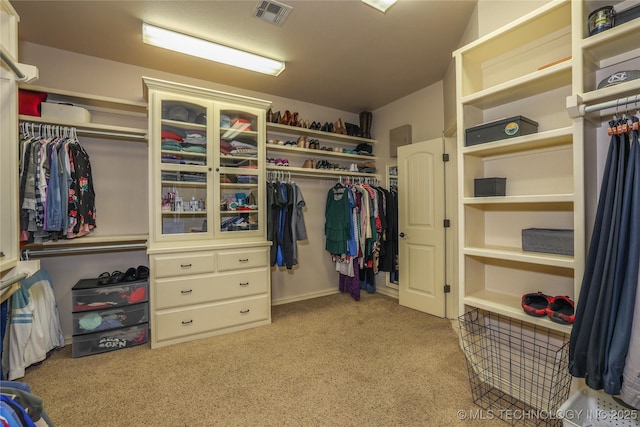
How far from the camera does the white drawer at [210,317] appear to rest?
244cm

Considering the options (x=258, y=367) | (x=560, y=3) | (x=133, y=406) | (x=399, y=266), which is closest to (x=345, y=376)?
(x=258, y=367)

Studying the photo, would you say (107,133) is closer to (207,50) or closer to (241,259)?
Result: (207,50)

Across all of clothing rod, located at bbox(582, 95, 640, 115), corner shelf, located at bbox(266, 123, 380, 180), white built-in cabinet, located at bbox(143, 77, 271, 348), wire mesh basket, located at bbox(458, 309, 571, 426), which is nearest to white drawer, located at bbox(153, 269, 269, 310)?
white built-in cabinet, located at bbox(143, 77, 271, 348)

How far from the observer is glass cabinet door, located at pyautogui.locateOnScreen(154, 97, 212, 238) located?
2.57m

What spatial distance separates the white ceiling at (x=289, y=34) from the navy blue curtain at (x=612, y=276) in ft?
5.27

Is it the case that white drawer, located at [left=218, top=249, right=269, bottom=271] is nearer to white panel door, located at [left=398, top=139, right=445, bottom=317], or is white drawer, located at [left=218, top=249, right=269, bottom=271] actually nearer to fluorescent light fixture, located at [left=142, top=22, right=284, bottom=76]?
white panel door, located at [left=398, top=139, right=445, bottom=317]

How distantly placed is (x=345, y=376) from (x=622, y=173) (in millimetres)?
1872

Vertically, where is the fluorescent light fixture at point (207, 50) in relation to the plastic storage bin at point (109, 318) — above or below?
above

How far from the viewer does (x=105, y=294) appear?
2.36m

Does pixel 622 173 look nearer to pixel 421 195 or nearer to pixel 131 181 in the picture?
pixel 421 195

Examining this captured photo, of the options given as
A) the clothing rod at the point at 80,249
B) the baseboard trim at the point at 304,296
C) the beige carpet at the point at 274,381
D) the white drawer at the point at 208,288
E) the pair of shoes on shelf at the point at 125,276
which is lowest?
the beige carpet at the point at 274,381

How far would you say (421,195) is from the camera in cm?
326

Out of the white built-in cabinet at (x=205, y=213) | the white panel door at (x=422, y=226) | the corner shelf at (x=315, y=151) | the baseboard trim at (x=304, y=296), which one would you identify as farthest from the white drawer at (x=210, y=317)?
the white panel door at (x=422, y=226)

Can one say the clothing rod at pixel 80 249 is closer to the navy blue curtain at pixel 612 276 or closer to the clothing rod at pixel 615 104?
the navy blue curtain at pixel 612 276
